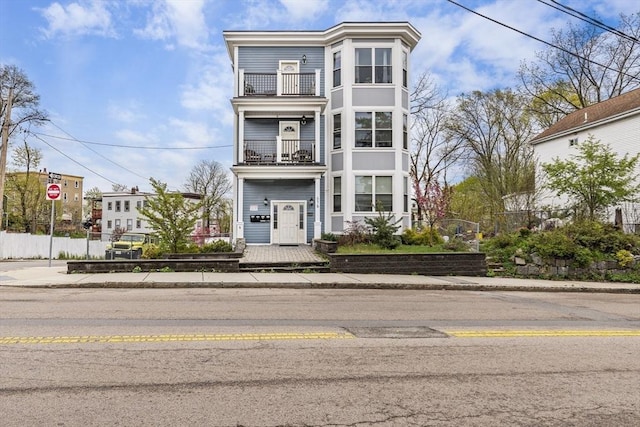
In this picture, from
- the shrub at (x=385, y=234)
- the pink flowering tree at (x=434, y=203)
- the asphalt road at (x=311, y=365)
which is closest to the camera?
the asphalt road at (x=311, y=365)

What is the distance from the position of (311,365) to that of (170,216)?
14315mm

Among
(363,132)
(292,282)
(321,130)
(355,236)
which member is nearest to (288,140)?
(321,130)

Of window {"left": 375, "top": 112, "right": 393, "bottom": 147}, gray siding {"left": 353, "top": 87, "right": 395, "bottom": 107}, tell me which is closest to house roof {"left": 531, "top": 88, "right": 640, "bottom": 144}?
gray siding {"left": 353, "top": 87, "right": 395, "bottom": 107}

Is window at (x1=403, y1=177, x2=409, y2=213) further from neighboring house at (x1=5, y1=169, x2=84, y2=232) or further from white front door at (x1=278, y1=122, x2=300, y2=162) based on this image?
neighboring house at (x1=5, y1=169, x2=84, y2=232)

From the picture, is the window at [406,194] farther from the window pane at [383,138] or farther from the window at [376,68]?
the window at [376,68]

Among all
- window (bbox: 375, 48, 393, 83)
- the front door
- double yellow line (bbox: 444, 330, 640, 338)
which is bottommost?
double yellow line (bbox: 444, 330, 640, 338)

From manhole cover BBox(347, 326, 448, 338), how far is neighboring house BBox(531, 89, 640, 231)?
673 inches

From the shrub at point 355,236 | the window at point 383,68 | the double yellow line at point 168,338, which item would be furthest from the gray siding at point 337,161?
the double yellow line at point 168,338

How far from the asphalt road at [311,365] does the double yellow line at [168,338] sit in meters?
0.03

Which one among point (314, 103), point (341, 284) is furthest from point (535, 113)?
point (341, 284)

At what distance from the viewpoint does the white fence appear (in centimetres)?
3000

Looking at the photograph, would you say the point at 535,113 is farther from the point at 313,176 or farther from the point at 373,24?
the point at 313,176

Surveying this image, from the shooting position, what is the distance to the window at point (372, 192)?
75.2 ft

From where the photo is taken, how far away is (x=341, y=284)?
1309 centimetres
